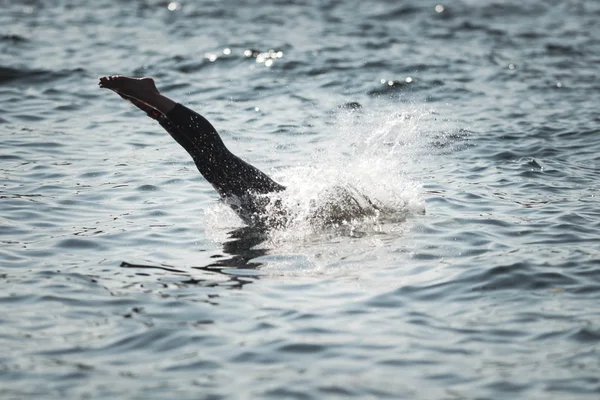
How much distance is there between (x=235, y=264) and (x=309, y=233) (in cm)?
128

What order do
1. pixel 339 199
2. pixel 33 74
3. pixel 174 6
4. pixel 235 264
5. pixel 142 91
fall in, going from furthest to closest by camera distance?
pixel 174 6
pixel 33 74
pixel 339 199
pixel 142 91
pixel 235 264

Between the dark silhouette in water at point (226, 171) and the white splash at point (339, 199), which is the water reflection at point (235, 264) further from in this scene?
the dark silhouette in water at point (226, 171)

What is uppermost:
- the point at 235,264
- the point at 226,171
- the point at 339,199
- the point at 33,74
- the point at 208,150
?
the point at 33,74

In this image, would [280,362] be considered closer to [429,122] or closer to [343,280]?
[343,280]

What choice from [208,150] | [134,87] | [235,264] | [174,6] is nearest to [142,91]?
[134,87]

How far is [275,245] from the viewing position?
9375mm

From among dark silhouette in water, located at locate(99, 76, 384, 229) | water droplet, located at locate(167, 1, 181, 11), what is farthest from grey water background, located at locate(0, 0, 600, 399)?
water droplet, located at locate(167, 1, 181, 11)

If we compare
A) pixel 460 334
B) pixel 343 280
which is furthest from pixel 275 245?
pixel 460 334

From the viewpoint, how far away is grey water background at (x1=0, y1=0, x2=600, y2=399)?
650cm

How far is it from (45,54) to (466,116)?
36.6 feet


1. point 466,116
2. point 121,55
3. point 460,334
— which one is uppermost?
point 121,55

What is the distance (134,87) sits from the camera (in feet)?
32.4

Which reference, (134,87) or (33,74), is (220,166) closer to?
(134,87)

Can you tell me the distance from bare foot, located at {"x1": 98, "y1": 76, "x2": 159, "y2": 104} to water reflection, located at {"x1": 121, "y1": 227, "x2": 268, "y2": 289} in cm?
191
